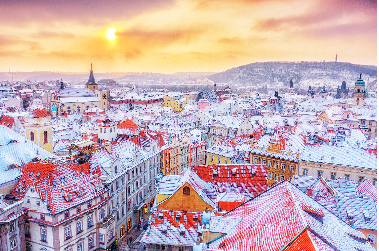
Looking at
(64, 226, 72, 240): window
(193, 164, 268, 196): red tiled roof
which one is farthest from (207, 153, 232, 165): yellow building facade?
(64, 226, 72, 240): window

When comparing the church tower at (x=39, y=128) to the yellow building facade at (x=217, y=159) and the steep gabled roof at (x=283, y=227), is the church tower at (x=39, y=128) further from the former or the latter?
the steep gabled roof at (x=283, y=227)

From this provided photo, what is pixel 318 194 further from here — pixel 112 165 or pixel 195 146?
pixel 195 146

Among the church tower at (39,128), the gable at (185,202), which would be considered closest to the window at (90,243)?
Answer: the gable at (185,202)

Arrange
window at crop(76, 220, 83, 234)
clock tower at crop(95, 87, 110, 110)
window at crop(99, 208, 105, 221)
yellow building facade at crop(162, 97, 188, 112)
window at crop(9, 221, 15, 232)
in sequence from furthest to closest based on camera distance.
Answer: clock tower at crop(95, 87, 110, 110), yellow building facade at crop(162, 97, 188, 112), window at crop(99, 208, 105, 221), window at crop(76, 220, 83, 234), window at crop(9, 221, 15, 232)

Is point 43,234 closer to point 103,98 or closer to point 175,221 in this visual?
point 175,221

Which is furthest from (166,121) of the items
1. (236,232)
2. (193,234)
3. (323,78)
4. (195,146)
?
(323,78)

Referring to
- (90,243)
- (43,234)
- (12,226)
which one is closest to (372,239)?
(90,243)

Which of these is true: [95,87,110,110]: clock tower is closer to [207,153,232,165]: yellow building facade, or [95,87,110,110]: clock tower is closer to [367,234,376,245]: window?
[207,153,232,165]: yellow building facade

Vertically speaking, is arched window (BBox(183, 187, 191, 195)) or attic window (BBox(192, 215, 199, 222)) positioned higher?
arched window (BBox(183, 187, 191, 195))
